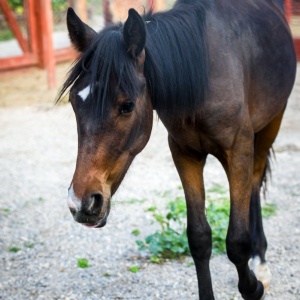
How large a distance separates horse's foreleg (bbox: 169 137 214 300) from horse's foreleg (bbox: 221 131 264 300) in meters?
0.15

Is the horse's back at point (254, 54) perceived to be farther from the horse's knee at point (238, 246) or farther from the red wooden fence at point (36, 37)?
the red wooden fence at point (36, 37)

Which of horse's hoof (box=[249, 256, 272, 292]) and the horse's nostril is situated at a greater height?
the horse's nostril

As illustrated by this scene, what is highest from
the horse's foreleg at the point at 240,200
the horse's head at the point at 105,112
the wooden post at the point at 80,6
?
the horse's head at the point at 105,112

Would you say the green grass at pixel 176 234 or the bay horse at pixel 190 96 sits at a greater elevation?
the bay horse at pixel 190 96

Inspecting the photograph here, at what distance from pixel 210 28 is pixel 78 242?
2.18m

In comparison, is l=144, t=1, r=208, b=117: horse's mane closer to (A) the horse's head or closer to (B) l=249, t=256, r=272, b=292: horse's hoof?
(A) the horse's head

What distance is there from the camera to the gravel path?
4078mm

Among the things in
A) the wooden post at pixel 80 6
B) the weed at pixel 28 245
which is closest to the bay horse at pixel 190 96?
the weed at pixel 28 245

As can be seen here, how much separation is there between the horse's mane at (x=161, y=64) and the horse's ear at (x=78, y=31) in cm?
9

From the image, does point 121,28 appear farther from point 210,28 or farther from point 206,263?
point 206,263

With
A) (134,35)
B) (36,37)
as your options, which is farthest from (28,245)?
(36,37)

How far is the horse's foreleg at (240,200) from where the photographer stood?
11.2 feet

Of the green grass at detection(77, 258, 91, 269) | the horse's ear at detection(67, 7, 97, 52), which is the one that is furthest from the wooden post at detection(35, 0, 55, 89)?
the horse's ear at detection(67, 7, 97, 52)

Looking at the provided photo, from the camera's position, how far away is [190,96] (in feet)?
10.2
